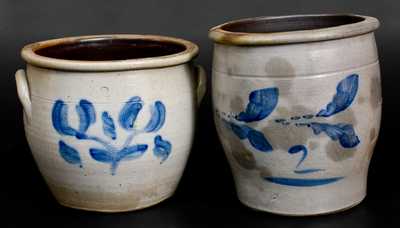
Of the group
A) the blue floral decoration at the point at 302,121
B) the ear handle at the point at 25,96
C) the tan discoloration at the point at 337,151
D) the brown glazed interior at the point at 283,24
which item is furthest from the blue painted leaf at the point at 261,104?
the ear handle at the point at 25,96

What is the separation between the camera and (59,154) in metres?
1.92

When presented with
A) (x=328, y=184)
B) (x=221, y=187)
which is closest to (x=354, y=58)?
(x=328, y=184)

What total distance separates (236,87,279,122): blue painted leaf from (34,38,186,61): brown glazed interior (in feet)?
0.99

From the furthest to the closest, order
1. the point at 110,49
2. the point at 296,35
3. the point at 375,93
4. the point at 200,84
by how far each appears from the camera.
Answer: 1. the point at 110,49
2. the point at 200,84
3. the point at 375,93
4. the point at 296,35

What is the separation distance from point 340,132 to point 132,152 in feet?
1.20

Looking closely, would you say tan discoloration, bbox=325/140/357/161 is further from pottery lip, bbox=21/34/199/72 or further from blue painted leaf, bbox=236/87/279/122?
pottery lip, bbox=21/34/199/72

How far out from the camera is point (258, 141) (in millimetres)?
1836

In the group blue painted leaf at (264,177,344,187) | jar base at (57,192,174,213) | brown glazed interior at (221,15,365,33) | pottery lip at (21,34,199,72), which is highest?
brown glazed interior at (221,15,365,33)

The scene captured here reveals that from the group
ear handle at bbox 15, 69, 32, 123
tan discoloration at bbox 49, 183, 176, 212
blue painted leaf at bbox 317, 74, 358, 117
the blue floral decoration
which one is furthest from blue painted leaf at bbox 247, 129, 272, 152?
ear handle at bbox 15, 69, 32, 123

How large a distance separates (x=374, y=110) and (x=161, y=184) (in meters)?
0.41

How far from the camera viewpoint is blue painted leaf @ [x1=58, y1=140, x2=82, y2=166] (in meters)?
1.90

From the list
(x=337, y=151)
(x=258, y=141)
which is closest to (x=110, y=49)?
(x=258, y=141)

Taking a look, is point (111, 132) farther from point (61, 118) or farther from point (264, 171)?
point (264, 171)

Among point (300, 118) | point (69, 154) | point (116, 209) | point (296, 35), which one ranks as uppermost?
point (296, 35)
